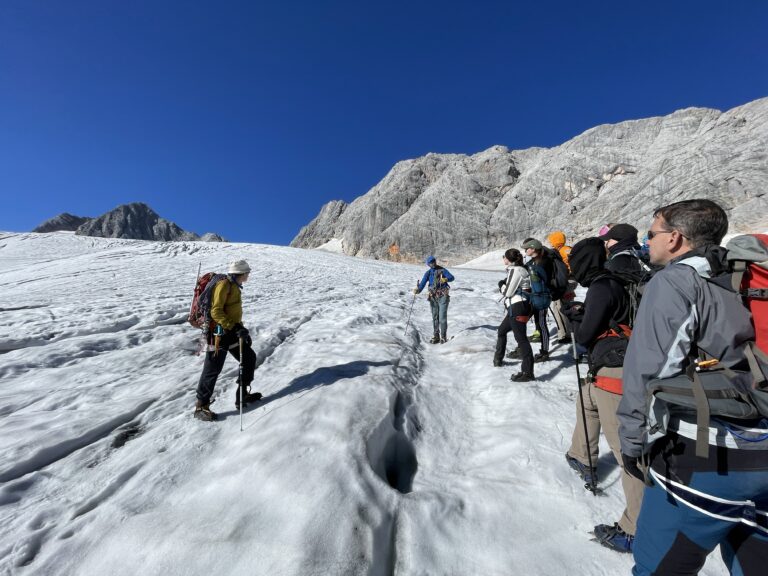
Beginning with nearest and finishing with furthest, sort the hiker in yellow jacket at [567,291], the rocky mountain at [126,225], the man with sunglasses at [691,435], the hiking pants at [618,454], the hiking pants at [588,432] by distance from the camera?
the man with sunglasses at [691,435]
the hiking pants at [618,454]
the hiking pants at [588,432]
the hiker in yellow jacket at [567,291]
the rocky mountain at [126,225]

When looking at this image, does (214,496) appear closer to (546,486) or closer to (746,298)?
(546,486)

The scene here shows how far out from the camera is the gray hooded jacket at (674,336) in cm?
171

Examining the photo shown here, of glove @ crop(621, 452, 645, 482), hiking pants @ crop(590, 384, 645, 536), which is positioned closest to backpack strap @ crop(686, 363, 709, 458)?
glove @ crop(621, 452, 645, 482)

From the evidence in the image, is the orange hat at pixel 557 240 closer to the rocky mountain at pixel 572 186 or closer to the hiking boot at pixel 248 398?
the hiking boot at pixel 248 398

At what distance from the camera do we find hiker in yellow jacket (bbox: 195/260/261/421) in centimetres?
516

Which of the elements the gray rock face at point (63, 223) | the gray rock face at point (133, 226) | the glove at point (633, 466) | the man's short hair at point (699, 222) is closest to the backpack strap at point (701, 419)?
the glove at point (633, 466)

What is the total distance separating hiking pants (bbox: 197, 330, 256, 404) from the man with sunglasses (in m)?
4.90

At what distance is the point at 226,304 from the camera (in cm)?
538

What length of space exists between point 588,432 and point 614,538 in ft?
3.22

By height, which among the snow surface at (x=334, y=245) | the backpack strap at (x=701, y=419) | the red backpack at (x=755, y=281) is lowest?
the backpack strap at (x=701, y=419)

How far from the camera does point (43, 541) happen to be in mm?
3061

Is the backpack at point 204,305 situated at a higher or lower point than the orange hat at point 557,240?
lower

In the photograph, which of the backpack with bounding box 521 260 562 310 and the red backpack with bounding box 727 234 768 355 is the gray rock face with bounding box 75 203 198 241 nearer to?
the backpack with bounding box 521 260 562 310

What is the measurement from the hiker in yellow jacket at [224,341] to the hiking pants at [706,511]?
15.7ft
